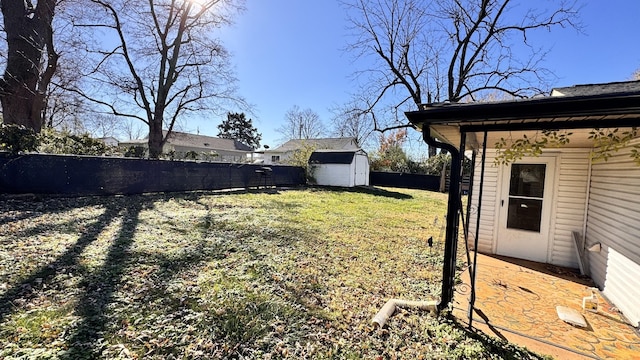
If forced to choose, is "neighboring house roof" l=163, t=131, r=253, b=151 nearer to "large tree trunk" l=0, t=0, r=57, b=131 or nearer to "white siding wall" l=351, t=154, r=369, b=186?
"large tree trunk" l=0, t=0, r=57, b=131

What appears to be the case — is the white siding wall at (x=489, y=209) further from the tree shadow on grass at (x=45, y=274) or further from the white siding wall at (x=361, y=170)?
the white siding wall at (x=361, y=170)

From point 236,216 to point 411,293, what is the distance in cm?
489

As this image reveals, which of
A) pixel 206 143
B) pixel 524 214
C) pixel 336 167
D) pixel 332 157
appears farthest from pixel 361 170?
pixel 206 143

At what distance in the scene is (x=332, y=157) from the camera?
17078 millimetres

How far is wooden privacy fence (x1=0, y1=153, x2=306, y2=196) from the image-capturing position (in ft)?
21.3

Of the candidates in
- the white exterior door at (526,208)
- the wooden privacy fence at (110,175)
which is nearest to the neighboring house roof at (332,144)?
the wooden privacy fence at (110,175)

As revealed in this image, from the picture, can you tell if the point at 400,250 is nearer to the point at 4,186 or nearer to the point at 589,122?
the point at 589,122

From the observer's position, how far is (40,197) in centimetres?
672

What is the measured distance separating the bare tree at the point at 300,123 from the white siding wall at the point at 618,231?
31.0 metres

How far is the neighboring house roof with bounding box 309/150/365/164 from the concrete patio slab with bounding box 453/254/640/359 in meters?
13.1

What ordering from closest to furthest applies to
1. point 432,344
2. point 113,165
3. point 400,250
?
1. point 432,344
2. point 400,250
3. point 113,165

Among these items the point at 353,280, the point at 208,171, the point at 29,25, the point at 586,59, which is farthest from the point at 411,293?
the point at 29,25

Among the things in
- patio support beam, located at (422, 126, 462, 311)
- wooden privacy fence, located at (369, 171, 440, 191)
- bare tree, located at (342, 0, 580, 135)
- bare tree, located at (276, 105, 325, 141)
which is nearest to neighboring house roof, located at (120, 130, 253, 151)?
bare tree, located at (276, 105, 325, 141)

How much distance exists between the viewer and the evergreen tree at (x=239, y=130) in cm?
3662
